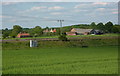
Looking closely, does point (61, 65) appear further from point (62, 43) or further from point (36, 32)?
point (36, 32)

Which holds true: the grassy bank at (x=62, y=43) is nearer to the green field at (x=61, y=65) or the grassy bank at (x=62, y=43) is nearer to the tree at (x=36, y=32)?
the green field at (x=61, y=65)

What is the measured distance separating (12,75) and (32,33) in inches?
2827

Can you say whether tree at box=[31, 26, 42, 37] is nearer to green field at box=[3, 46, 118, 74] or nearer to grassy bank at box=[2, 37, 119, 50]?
grassy bank at box=[2, 37, 119, 50]

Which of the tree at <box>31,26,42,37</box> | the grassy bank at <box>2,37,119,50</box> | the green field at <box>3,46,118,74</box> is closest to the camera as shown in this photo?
the green field at <box>3,46,118,74</box>

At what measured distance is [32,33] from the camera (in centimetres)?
8181

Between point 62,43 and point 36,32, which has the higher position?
point 36,32

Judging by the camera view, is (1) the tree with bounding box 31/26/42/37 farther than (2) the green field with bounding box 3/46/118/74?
Yes

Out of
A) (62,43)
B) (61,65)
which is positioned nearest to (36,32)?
(62,43)

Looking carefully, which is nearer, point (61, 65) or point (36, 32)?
point (61, 65)

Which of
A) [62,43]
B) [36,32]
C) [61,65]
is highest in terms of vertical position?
[36,32]

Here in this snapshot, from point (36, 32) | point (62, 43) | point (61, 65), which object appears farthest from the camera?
point (36, 32)

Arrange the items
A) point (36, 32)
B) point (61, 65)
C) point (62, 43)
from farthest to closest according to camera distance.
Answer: point (36, 32)
point (62, 43)
point (61, 65)

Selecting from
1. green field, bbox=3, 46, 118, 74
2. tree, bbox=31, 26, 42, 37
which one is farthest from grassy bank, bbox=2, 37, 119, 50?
tree, bbox=31, 26, 42, 37

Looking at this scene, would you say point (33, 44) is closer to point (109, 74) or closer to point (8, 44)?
point (8, 44)
